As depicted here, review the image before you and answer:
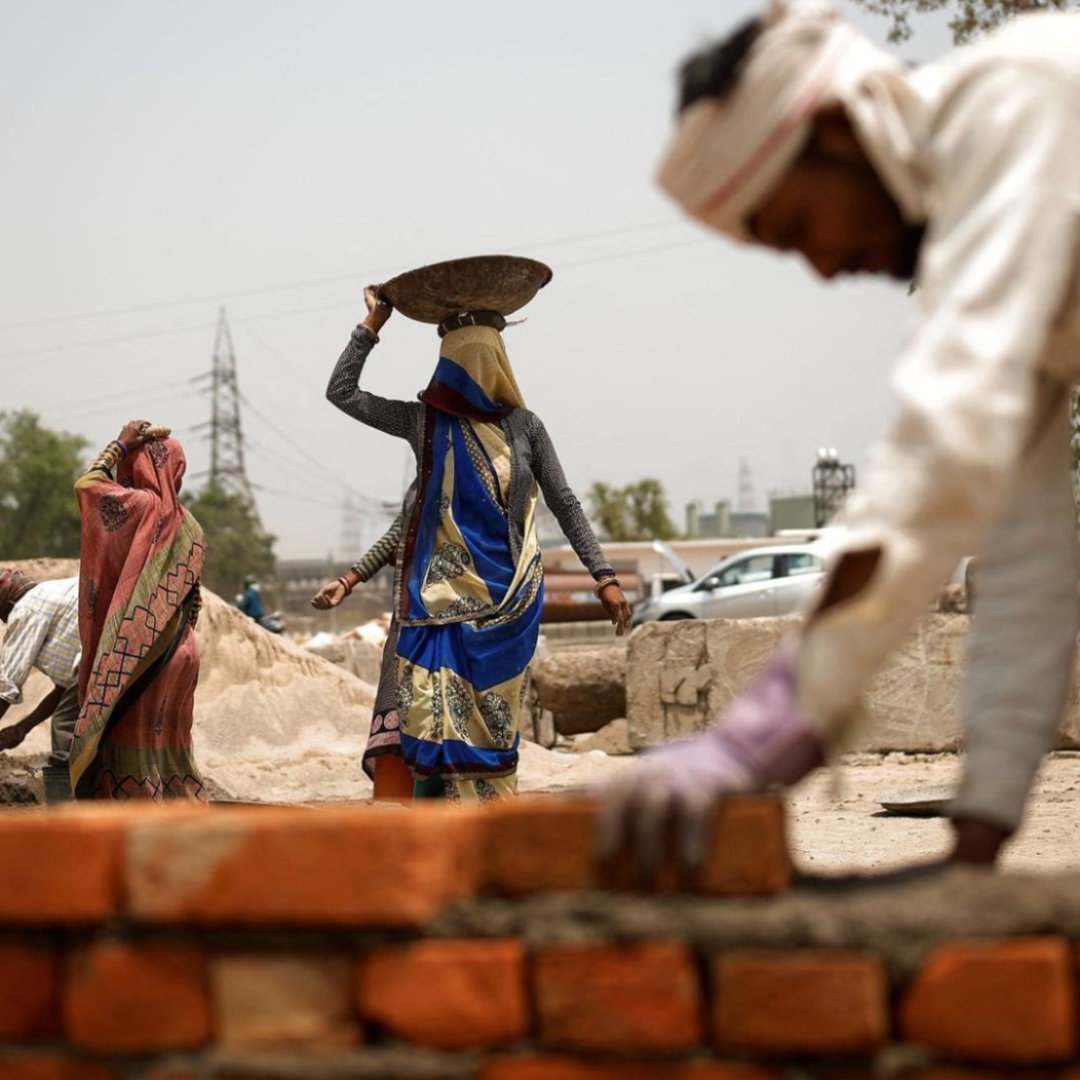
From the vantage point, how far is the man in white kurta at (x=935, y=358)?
1901mm

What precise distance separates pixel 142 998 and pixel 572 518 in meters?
4.42

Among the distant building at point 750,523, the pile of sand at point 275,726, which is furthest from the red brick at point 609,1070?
the distant building at point 750,523

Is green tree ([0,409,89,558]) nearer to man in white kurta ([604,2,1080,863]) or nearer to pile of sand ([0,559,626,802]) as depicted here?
pile of sand ([0,559,626,802])

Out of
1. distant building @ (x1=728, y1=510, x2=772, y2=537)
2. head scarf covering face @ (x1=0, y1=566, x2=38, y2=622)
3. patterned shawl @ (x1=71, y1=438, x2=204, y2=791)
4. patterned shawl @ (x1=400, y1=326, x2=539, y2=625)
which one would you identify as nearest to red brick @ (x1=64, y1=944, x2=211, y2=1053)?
patterned shawl @ (x1=400, y1=326, x2=539, y2=625)

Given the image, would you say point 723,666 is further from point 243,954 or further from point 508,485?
point 243,954

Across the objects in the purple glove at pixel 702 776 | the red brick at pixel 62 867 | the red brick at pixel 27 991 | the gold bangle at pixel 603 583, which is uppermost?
the gold bangle at pixel 603 583

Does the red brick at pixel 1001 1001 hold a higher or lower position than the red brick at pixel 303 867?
A: lower

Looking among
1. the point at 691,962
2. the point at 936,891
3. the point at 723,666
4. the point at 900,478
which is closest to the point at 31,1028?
the point at 691,962

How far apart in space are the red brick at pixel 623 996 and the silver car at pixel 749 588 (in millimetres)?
20367

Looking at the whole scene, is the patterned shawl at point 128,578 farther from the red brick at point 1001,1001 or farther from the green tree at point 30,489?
the green tree at point 30,489

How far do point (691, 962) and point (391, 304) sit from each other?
464cm

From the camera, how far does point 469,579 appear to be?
5.93 m

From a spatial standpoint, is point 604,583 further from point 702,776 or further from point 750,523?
point 750,523

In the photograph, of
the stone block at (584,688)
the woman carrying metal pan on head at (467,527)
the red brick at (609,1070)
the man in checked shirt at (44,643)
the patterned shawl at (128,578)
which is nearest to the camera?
the red brick at (609,1070)
